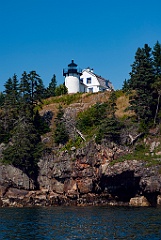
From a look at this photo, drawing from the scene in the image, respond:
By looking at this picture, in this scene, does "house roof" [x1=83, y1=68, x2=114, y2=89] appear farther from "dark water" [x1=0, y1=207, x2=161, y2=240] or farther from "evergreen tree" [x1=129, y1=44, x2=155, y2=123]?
"dark water" [x1=0, y1=207, x2=161, y2=240]

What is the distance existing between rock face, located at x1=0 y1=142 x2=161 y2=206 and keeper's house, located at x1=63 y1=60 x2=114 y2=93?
33.2 metres

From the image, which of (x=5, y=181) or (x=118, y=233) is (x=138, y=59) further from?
(x=118, y=233)

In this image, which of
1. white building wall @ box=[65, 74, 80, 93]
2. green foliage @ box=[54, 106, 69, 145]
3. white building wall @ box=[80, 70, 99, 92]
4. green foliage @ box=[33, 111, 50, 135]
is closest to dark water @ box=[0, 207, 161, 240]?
green foliage @ box=[54, 106, 69, 145]

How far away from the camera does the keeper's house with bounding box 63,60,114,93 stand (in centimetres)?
9306

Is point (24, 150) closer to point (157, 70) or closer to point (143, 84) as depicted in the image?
point (143, 84)

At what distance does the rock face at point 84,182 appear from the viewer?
53.8m

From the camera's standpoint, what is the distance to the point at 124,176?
179 feet

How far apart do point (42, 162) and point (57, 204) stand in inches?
324

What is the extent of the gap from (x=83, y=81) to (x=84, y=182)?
162 feet

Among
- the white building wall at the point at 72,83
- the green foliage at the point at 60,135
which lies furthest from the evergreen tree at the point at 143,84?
the white building wall at the point at 72,83

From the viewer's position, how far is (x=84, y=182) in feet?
189

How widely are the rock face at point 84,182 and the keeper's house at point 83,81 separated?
3323 cm

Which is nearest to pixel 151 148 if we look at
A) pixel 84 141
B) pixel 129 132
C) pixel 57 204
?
pixel 129 132

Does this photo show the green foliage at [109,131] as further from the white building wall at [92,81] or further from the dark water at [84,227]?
the white building wall at [92,81]
